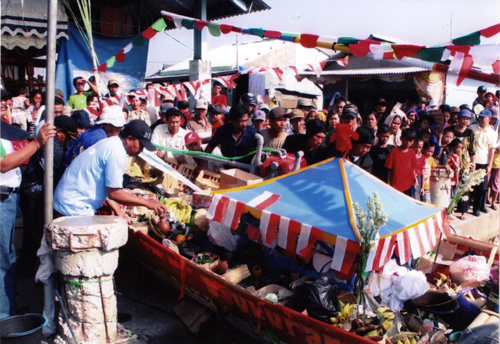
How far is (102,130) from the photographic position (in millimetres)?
4891

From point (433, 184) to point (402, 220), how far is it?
4269 mm

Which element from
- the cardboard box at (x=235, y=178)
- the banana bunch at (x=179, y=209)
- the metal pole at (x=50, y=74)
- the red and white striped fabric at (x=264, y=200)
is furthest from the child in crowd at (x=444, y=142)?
the metal pole at (x=50, y=74)

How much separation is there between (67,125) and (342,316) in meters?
4.06

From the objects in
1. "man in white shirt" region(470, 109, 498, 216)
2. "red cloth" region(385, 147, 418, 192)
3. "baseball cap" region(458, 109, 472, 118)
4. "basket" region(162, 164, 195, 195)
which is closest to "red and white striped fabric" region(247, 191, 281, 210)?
"red cloth" region(385, 147, 418, 192)

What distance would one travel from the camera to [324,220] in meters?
3.77

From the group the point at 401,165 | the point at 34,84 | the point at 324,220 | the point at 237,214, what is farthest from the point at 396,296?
the point at 34,84

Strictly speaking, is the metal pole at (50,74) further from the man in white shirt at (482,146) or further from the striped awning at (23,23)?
the man in white shirt at (482,146)

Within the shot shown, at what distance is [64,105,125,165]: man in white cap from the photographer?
4527 mm

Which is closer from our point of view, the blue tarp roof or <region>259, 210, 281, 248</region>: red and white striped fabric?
the blue tarp roof

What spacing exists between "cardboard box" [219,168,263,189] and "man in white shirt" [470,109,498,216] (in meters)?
5.26

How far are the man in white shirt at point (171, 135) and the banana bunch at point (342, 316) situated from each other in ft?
A: 13.5

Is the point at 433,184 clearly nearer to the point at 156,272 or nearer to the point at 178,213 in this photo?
the point at 178,213

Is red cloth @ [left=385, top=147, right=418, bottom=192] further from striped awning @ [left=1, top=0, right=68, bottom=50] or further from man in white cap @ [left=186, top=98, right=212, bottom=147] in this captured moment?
striped awning @ [left=1, top=0, right=68, bottom=50]

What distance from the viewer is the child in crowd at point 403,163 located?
229 inches
